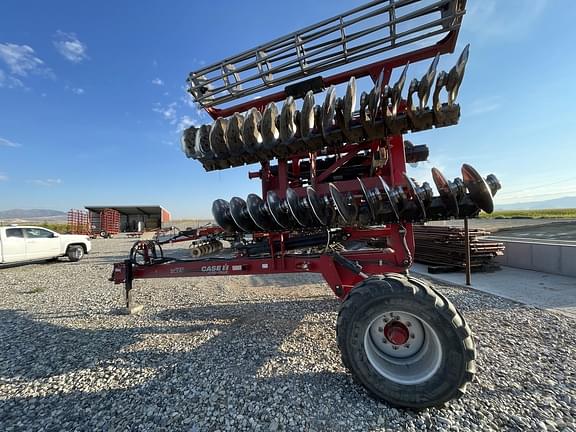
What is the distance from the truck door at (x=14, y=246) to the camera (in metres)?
9.75

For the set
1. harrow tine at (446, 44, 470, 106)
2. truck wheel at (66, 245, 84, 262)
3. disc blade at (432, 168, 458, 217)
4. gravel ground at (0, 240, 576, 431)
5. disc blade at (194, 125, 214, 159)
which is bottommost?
gravel ground at (0, 240, 576, 431)

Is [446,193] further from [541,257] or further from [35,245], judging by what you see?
[35,245]

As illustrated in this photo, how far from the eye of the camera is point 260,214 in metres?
3.66

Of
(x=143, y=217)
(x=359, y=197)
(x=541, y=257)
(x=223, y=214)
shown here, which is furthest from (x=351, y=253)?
(x=143, y=217)

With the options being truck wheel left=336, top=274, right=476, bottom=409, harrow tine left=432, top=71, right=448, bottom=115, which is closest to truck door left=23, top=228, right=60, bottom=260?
truck wheel left=336, top=274, right=476, bottom=409

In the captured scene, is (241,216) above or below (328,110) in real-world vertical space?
below

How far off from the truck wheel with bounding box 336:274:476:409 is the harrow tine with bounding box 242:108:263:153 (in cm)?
217

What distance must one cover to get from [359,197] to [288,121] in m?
1.30

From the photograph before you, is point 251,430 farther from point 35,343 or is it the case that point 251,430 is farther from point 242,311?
point 35,343

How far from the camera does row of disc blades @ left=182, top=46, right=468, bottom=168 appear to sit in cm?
305

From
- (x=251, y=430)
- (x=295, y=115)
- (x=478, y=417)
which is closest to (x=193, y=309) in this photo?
(x=251, y=430)

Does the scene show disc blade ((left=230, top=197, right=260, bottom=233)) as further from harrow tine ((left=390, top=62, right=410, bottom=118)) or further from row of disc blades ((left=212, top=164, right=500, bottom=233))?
Answer: harrow tine ((left=390, top=62, right=410, bottom=118))

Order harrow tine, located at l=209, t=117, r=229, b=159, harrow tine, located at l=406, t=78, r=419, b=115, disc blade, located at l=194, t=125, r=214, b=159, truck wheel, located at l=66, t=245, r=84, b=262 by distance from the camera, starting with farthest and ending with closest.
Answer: truck wheel, located at l=66, t=245, r=84, b=262 → disc blade, located at l=194, t=125, r=214, b=159 → harrow tine, located at l=209, t=117, r=229, b=159 → harrow tine, located at l=406, t=78, r=419, b=115

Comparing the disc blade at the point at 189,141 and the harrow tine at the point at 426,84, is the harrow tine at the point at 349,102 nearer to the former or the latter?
the harrow tine at the point at 426,84
